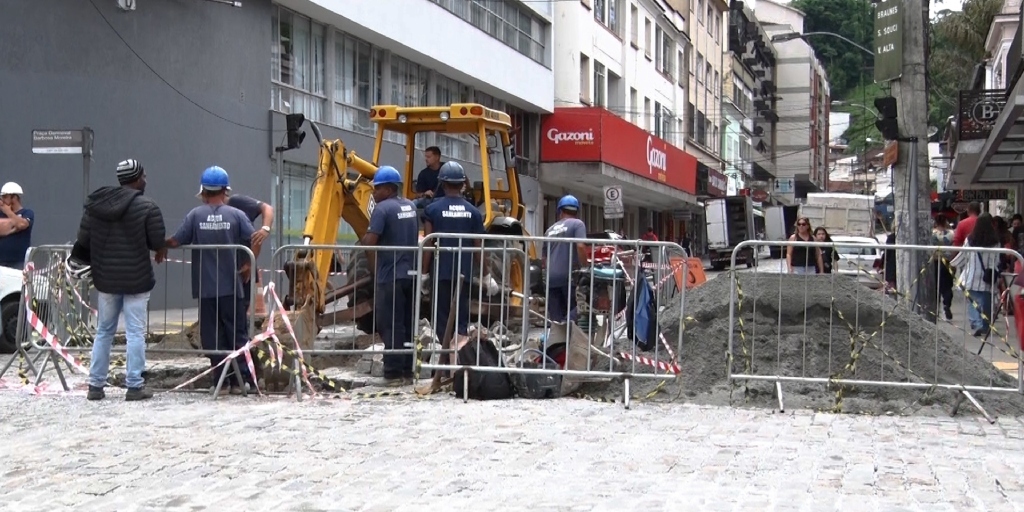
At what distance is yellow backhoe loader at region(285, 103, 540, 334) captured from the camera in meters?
10.3

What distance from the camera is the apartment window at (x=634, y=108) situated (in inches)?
1869

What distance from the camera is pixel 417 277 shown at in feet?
31.3

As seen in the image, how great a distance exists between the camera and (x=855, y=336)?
369 inches

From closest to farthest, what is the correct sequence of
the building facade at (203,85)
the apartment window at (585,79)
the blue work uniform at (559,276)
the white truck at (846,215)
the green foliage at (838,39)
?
1. the blue work uniform at (559,276)
2. the building facade at (203,85)
3. the apartment window at (585,79)
4. the white truck at (846,215)
5. the green foliage at (838,39)

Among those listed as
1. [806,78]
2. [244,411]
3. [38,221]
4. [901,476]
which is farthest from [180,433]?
[806,78]

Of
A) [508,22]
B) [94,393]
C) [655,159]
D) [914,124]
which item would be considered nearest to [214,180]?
[94,393]

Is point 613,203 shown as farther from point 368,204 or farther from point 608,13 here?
point 608,13

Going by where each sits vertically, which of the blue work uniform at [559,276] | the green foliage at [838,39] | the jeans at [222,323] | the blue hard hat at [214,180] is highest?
the green foliage at [838,39]

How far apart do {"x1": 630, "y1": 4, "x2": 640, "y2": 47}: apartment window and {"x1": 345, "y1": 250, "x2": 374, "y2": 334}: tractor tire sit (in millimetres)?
36862

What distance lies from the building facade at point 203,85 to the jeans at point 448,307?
99.8 inches

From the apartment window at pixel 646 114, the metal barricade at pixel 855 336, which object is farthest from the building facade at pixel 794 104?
the metal barricade at pixel 855 336

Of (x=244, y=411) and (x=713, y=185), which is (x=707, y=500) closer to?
(x=244, y=411)

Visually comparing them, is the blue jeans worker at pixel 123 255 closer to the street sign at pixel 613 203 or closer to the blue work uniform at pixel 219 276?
the blue work uniform at pixel 219 276

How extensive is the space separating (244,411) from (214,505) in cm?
291
